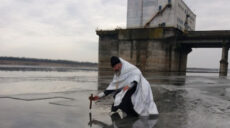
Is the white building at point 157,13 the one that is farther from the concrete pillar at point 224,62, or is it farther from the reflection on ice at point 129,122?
the reflection on ice at point 129,122

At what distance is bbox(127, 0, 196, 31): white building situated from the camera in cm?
3212

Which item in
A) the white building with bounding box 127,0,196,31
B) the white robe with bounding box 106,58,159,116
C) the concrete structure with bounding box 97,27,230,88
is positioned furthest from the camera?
the white building with bounding box 127,0,196,31

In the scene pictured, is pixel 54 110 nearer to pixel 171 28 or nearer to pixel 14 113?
pixel 14 113

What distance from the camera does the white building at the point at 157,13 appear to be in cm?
3212

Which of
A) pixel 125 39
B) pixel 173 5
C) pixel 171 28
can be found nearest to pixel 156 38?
pixel 171 28

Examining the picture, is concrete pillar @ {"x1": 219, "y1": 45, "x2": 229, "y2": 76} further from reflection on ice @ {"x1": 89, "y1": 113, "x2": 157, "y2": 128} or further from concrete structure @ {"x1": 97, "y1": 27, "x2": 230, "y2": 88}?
reflection on ice @ {"x1": 89, "y1": 113, "x2": 157, "y2": 128}

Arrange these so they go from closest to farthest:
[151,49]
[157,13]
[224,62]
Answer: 1. [224,62]
2. [151,49]
3. [157,13]

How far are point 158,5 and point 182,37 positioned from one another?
8.28 m

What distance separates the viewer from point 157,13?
33.1m

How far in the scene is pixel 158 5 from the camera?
3294cm

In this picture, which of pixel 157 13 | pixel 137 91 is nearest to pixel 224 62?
pixel 157 13

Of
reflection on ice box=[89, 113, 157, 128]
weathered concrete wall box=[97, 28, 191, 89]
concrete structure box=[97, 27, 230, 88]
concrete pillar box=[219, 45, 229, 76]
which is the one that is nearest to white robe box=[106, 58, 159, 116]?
reflection on ice box=[89, 113, 157, 128]

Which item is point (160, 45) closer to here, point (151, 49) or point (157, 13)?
point (151, 49)

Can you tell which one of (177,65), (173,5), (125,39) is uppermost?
(173,5)
